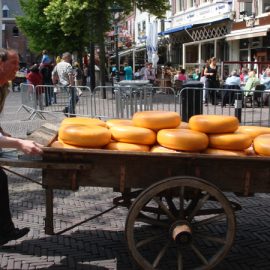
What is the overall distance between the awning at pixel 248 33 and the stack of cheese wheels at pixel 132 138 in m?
20.3

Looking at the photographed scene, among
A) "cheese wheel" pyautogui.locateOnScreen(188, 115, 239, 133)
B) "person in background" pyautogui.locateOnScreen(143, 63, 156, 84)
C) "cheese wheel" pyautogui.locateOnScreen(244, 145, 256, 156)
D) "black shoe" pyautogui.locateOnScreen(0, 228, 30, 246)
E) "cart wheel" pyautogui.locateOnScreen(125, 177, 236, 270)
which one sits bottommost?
"black shoe" pyautogui.locateOnScreen(0, 228, 30, 246)

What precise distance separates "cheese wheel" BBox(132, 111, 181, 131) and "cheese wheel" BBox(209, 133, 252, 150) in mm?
334

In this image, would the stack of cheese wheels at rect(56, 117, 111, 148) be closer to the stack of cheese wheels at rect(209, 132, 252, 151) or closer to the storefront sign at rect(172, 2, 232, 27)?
the stack of cheese wheels at rect(209, 132, 252, 151)

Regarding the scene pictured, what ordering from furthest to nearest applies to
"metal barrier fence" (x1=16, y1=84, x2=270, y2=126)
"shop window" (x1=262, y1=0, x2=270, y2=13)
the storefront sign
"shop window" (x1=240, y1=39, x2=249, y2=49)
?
the storefront sign → "shop window" (x1=240, y1=39, x2=249, y2=49) → "shop window" (x1=262, y1=0, x2=270, y2=13) → "metal barrier fence" (x1=16, y1=84, x2=270, y2=126)

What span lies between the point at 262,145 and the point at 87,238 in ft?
6.37

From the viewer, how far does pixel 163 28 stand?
141 feet

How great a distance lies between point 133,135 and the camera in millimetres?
3709

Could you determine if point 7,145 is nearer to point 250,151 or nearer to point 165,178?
point 165,178

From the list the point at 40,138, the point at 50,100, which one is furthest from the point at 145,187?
the point at 50,100

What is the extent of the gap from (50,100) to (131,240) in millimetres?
10684

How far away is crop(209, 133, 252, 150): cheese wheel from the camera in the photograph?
370 centimetres

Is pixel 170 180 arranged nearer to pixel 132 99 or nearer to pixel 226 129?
pixel 226 129

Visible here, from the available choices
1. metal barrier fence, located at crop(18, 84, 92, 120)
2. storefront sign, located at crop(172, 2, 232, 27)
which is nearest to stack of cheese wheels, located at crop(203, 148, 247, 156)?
metal barrier fence, located at crop(18, 84, 92, 120)

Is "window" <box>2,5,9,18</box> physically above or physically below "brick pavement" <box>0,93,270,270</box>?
above
